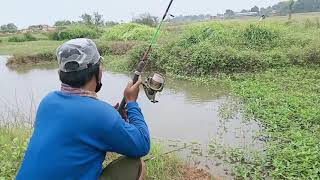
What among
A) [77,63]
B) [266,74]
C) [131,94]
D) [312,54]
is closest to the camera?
[77,63]

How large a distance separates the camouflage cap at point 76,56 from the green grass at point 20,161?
2.20 metres

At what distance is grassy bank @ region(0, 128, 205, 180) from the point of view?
4516 millimetres

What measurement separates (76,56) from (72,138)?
0.49 metres

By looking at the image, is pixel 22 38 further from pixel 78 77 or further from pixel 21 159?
pixel 78 77

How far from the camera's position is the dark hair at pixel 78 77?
8.36ft

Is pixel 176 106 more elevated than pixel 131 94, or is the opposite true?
pixel 131 94

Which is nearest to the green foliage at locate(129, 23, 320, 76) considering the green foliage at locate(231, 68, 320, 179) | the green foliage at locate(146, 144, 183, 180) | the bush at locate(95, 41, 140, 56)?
the green foliage at locate(231, 68, 320, 179)

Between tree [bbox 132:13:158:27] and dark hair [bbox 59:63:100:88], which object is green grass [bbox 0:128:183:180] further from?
tree [bbox 132:13:158:27]

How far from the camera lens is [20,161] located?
4711 mm

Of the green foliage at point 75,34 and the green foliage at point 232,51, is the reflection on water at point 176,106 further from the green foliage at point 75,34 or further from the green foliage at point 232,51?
the green foliage at point 75,34

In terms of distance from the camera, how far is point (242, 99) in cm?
865

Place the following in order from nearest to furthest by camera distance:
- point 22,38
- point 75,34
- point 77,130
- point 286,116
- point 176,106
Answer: point 77,130, point 286,116, point 176,106, point 75,34, point 22,38

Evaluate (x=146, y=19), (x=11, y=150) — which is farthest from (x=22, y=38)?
(x=11, y=150)

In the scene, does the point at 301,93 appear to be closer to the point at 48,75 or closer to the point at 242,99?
the point at 242,99
